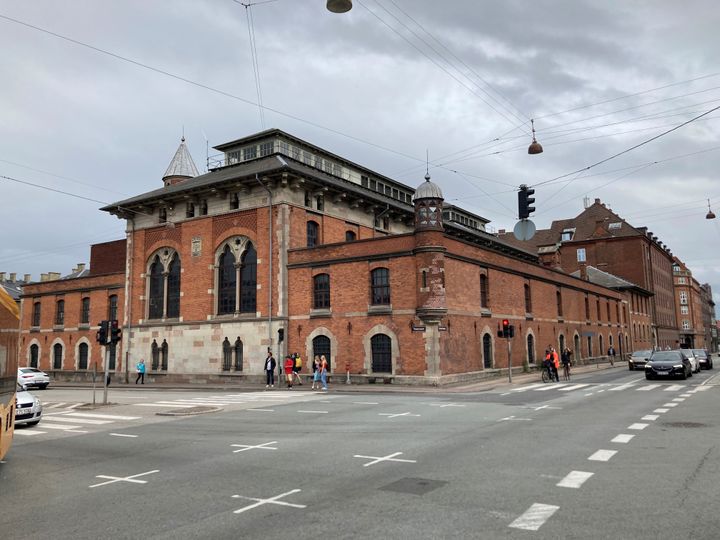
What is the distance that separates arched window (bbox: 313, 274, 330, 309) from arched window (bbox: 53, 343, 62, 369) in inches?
941

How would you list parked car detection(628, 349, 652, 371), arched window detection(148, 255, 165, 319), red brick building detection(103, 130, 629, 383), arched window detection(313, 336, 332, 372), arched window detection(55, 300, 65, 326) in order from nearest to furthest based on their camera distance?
red brick building detection(103, 130, 629, 383) → arched window detection(313, 336, 332, 372) → arched window detection(148, 255, 165, 319) → parked car detection(628, 349, 652, 371) → arched window detection(55, 300, 65, 326)

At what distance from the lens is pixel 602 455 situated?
8.41 m

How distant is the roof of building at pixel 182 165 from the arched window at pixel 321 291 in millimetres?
22251

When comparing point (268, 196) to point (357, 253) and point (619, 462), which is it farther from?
point (619, 462)

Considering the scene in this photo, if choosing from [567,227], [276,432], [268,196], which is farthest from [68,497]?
[567,227]

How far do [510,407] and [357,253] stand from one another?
14.5 meters

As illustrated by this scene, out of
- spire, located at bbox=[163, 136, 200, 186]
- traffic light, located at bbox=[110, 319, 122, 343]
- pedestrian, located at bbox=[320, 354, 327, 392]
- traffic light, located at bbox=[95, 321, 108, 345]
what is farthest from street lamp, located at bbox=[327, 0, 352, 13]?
spire, located at bbox=[163, 136, 200, 186]

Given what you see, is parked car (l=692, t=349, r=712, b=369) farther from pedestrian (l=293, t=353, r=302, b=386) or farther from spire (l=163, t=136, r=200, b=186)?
spire (l=163, t=136, r=200, b=186)

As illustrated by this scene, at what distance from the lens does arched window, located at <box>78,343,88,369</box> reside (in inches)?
1577

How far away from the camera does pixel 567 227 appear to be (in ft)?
262

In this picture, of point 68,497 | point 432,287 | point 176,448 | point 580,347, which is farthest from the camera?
point 580,347

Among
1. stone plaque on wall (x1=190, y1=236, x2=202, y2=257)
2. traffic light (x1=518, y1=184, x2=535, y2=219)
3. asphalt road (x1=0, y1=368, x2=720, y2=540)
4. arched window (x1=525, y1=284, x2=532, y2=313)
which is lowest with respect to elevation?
asphalt road (x1=0, y1=368, x2=720, y2=540)

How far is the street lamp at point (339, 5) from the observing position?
1027 centimetres

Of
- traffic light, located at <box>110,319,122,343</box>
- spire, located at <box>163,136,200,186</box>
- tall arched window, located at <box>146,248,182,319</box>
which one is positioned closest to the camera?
traffic light, located at <box>110,319,122,343</box>
